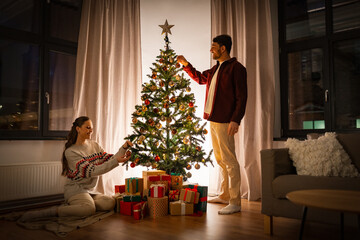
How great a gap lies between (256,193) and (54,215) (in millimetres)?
2205

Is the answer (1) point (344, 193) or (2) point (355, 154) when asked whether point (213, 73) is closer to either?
(2) point (355, 154)

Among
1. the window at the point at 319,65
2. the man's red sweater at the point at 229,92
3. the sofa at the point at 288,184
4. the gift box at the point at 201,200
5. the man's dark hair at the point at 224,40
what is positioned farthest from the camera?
the window at the point at 319,65

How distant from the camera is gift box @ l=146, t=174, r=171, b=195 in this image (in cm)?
288

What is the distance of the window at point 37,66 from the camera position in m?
3.34

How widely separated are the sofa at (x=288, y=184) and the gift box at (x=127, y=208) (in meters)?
1.18

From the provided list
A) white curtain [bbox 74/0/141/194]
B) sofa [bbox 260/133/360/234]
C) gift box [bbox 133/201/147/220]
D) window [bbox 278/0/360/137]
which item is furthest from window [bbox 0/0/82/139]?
window [bbox 278/0/360/137]

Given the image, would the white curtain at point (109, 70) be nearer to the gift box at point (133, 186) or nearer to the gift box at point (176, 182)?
the gift box at point (133, 186)

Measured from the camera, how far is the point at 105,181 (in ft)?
12.0

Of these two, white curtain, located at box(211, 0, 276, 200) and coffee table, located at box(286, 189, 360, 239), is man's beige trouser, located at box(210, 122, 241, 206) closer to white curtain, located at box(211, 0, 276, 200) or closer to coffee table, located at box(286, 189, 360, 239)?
white curtain, located at box(211, 0, 276, 200)

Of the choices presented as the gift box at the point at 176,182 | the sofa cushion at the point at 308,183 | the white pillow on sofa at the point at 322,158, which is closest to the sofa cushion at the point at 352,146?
the white pillow on sofa at the point at 322,158

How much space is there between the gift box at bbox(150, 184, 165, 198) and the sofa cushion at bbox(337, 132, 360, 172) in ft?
5.15

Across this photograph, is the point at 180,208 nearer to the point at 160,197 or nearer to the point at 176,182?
the point at 160,197

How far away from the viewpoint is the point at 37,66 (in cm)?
359

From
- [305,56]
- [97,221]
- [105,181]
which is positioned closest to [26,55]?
[105,181]
